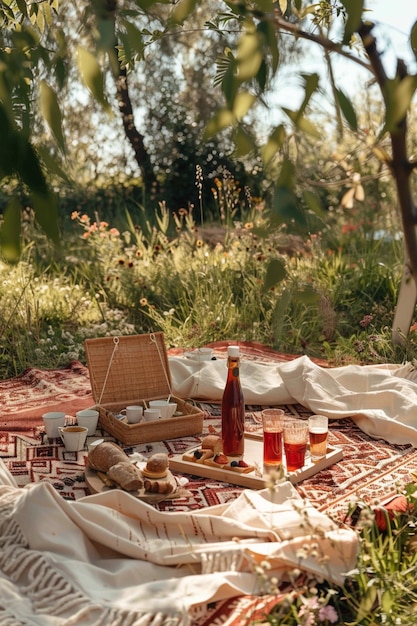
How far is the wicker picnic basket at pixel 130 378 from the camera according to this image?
345cm

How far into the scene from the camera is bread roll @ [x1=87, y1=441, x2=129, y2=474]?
2.77m

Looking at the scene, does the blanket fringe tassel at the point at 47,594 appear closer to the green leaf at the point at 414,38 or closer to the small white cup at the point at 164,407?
the small white cup at the point at 164,407

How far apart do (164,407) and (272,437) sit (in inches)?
31.8

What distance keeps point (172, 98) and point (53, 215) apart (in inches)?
402

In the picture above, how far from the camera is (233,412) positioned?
2961 millimetres

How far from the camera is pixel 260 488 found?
2.79 meters

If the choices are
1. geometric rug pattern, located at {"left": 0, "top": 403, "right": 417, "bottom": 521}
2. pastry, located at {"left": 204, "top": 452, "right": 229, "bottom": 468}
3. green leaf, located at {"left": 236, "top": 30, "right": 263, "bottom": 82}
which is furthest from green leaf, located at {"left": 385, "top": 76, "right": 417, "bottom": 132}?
pastry, located at {"left": 204, "top": 452, "right": 229, "bottom": 468}

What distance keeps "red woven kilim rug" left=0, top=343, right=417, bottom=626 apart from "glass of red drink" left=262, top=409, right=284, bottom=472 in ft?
0.43

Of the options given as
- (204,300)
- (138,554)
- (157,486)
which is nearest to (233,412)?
(157,486)

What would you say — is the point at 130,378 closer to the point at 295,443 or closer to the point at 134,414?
the point at 134,414

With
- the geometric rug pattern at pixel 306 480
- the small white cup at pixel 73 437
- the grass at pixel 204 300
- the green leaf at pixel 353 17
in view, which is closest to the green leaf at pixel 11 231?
the green leaf at pixel 353 17

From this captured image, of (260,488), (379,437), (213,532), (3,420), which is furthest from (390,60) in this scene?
(3,420)

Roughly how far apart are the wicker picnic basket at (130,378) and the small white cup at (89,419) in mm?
59

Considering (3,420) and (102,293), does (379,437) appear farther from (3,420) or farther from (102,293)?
(102,293)
